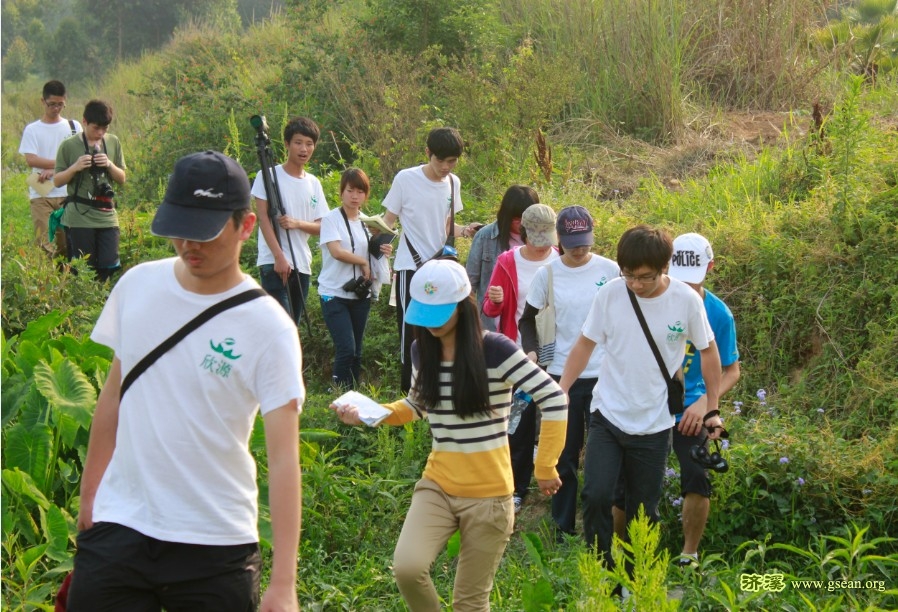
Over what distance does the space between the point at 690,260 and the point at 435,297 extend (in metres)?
1.71

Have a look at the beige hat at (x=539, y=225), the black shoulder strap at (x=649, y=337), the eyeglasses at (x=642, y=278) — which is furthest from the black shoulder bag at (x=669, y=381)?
the beige hat at (x=539, y=225)

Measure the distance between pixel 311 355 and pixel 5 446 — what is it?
146 inches

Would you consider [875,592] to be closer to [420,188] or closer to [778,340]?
[778,340]

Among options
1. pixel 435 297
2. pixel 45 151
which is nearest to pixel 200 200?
pixel 435 297

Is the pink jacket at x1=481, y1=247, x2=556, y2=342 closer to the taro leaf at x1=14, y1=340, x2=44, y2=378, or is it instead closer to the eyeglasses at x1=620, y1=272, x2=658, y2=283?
the eyeglasses at x1=620, y1=272, x2=658, y2=283

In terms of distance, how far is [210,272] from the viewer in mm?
3008

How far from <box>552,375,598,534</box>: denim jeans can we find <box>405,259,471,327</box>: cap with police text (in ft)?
5.99

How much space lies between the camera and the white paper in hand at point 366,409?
4.06 m

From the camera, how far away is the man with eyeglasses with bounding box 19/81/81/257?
33.3 feet

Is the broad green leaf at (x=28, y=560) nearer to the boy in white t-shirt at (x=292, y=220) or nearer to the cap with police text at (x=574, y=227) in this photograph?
the cap with police text at (x=574, y=227)

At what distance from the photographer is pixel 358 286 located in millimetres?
7621

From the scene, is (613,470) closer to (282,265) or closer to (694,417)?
(694,417)

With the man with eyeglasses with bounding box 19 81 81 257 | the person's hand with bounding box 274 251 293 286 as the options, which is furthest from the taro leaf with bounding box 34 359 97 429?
the man with eyeglasses with bounding box 19 81 81 257

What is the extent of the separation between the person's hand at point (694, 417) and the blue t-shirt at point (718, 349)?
0.38 ft
